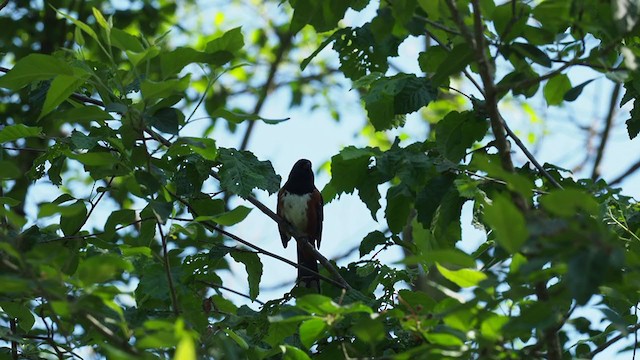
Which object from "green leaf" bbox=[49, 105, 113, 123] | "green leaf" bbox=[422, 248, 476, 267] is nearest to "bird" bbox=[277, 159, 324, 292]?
"green leaf" bbox=[49, 105, 113, 123]

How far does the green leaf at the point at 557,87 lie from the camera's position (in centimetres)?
286

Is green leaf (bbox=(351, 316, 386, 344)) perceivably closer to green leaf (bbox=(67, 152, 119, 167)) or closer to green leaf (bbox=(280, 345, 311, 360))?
green leaf (bbox=(280, 345, 311, 360))

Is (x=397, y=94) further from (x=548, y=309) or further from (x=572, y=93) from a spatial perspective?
(x=548, y=309)

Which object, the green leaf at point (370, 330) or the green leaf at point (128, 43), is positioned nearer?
the green leaf at point (370, 330)

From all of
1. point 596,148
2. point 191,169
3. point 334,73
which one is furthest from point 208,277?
point 334,73

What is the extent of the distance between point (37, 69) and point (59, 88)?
10 cm

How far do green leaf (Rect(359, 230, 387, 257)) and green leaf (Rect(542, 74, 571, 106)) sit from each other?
38.1 inches

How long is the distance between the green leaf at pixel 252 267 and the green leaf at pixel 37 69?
1221 mm

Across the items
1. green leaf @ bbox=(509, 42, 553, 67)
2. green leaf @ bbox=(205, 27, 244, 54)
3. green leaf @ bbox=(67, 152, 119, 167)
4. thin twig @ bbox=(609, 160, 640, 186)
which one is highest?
thin twig @ bbox=(609, 160, 640, 186)

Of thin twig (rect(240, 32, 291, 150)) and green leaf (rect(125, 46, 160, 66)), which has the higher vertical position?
thin twig (rect(240, 32, 291, 150))

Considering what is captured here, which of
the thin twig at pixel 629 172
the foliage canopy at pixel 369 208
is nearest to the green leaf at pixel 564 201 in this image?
the foliage canopy at pixel 369 208

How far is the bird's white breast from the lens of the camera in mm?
6031

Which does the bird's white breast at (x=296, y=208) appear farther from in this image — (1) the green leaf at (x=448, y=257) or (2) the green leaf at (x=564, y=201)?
(2) the green leaf at (x=564, y=201)

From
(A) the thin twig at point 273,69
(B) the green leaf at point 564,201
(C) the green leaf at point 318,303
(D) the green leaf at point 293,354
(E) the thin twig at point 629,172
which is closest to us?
(B) the green leaf at point 564,201
